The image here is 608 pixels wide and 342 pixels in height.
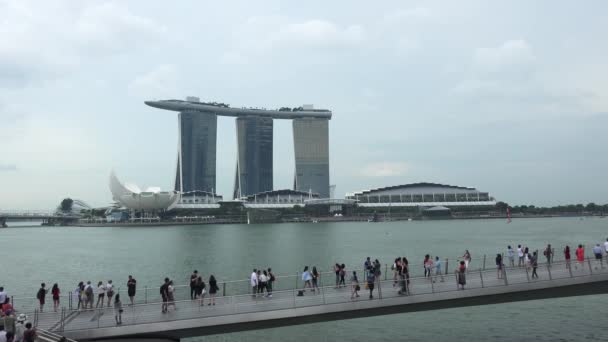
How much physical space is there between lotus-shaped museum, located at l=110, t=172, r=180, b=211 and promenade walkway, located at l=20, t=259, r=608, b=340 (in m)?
165

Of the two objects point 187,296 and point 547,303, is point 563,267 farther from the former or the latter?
point 187,296

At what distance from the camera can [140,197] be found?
175m

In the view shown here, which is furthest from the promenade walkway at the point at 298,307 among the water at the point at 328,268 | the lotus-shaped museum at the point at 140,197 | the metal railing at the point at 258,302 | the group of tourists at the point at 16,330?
the lotus-shaped museum at the point at 140,197

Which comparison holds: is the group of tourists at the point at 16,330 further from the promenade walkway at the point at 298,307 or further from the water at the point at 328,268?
the water at the point at 328,268

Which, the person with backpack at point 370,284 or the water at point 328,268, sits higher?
the person with backpack at point 370,284

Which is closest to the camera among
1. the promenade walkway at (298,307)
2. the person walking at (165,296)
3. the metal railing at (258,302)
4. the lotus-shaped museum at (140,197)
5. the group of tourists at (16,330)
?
the group of tourists at (16,330)

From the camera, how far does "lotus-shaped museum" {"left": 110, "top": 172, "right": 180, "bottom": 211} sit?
175 metres

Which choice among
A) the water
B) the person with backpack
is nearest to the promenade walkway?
the person with backpack

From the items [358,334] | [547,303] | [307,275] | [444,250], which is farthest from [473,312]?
[444,250]

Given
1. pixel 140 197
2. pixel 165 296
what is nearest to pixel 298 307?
pixel 165 296

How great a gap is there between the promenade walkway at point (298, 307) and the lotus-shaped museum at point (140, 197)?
164924 millimetres

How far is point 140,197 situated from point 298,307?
554 feet

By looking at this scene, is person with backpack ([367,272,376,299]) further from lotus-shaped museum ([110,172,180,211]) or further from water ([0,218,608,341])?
lotus-shaped museum ([110,172,180,211])

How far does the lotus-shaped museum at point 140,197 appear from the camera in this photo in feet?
575
